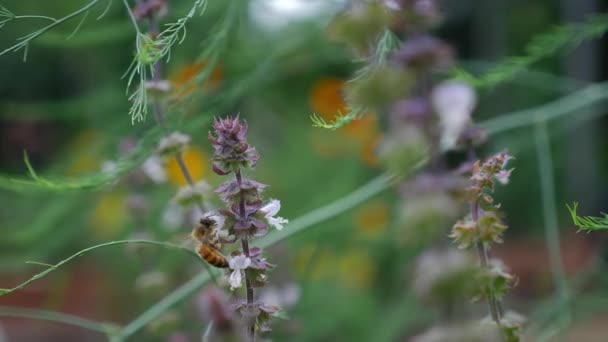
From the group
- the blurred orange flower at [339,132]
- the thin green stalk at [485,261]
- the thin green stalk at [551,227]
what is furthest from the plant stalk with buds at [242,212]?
the blurred orange flower at [339,132]

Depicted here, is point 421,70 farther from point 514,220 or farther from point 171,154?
point 514,220

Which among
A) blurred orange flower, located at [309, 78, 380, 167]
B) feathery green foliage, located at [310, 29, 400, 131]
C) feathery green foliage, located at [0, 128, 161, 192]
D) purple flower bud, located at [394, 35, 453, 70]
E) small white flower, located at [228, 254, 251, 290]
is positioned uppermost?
blurred orange flower, located at [309, 78, 380, 167]

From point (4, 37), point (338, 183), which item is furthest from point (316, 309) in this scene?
point (4, 37)

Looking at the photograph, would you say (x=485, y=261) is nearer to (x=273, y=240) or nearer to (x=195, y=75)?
(x=273, y=240)

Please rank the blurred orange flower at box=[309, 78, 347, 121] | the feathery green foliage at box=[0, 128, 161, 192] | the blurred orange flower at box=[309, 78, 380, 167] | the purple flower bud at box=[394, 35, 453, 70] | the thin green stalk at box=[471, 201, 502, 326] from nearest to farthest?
the purple flower bud at box=[394, 35, 453, 70] < the thin green stalk at box=[471, 201, 502, 326] < the feathery green foliage at box=[0, 128, 161, 192] < the blurred orange flower at box=[309, 78, 380, 167] < the blurred orange flower at box=[309, 78, 347, 121]

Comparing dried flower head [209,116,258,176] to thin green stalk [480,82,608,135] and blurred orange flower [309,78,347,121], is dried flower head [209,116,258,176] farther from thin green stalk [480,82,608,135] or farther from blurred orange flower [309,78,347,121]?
blurred orange flower [309,78,347,121]

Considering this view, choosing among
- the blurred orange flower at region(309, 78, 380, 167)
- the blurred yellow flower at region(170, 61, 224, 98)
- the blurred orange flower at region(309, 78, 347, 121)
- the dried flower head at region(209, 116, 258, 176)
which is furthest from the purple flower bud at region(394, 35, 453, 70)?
the blurred orange flower at region(309, 78, 347, 121)
